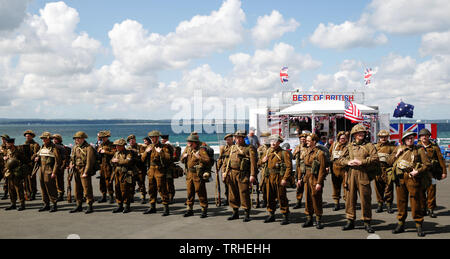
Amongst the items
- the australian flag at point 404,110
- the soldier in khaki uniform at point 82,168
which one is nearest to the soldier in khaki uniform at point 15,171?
the soldier in khaki uniform at point 82,168

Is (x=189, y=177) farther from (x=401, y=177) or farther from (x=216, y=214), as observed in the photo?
(x=401, y=177)

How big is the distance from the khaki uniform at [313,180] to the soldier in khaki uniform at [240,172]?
3.83 ft

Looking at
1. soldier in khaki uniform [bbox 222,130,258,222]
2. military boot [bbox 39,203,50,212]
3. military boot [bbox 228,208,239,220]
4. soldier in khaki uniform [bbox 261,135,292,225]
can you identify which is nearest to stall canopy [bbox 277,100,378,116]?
soldier in khaki uniform [bbox 222,130,258,222]

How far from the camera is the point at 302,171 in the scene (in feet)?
23.5

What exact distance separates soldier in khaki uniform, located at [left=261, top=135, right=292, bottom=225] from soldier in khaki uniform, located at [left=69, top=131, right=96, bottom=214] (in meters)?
4.26

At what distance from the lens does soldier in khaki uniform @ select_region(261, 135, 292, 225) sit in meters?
7.24

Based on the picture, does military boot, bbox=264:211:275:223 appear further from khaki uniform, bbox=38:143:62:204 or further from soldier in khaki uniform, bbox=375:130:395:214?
khaki uniform, bbox=38:143:62:204

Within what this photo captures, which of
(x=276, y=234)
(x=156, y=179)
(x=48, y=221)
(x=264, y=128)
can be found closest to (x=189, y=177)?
(x=156, y=179)

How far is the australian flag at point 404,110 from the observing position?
70.5ft

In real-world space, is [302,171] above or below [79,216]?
above
